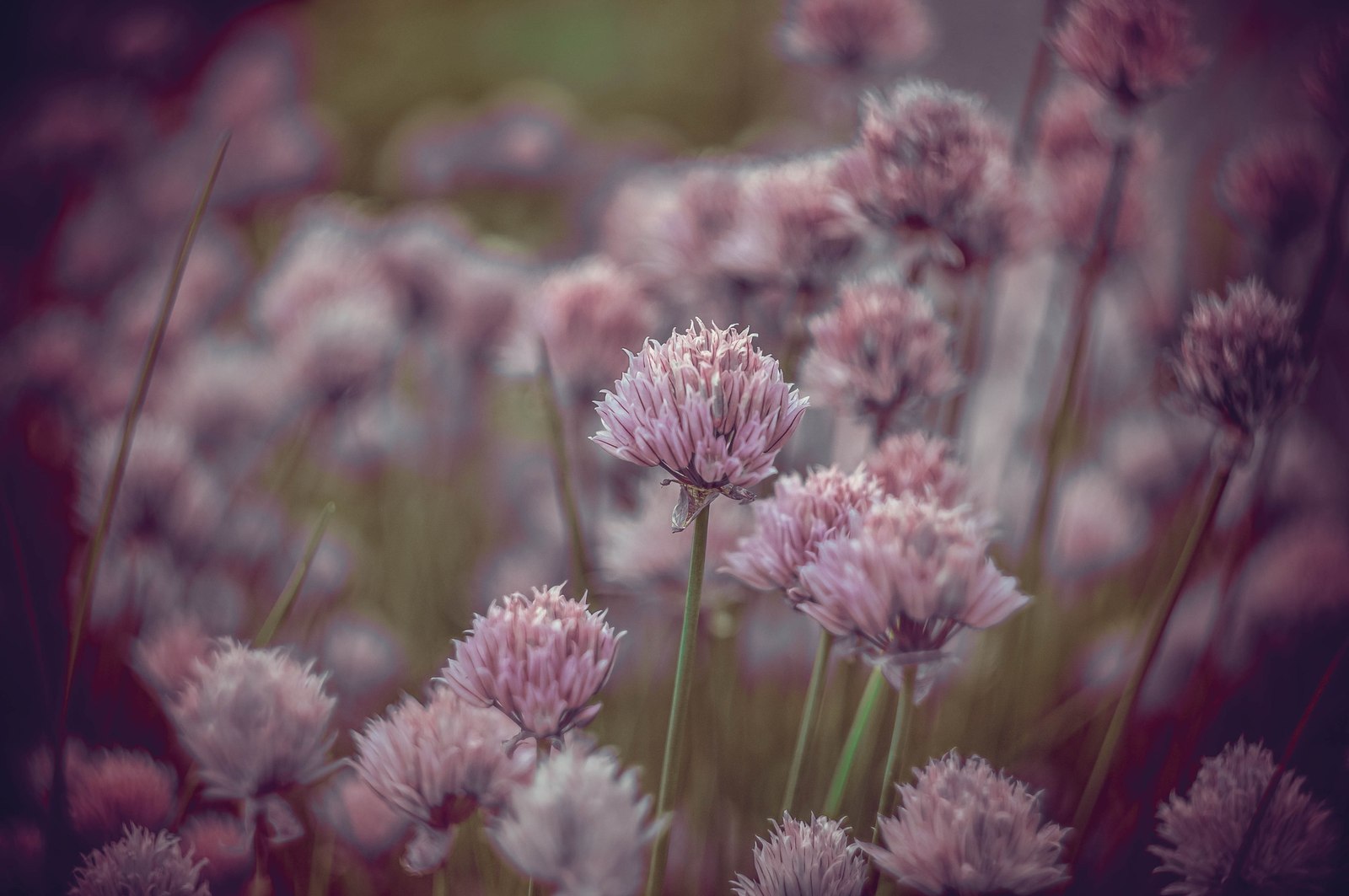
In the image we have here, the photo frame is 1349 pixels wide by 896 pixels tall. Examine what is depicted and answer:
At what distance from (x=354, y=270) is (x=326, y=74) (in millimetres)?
1164

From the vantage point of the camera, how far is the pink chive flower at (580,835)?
232 mm

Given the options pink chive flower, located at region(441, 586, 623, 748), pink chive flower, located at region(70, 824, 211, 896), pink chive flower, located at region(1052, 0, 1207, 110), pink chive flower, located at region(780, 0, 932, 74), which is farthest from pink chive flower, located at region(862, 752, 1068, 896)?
pink chive flower, located at region(780, 0, 932, 74)

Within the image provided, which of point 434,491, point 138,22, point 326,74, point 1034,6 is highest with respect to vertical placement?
point 326,74

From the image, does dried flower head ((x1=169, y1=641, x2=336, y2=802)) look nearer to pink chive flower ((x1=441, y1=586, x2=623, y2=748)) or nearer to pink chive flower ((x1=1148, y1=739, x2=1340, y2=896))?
pink chive flower ((x1=441, y1=586, x2=623, y2=748))

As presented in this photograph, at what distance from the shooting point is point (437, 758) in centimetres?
28

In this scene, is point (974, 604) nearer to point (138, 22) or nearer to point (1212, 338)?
point (1212, 338)

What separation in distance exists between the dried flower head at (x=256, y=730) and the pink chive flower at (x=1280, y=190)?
620mm

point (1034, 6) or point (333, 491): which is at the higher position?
point (1034, 6)

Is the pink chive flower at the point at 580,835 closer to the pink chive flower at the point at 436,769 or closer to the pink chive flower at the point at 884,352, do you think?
the pink chive flower at the point at 436,769

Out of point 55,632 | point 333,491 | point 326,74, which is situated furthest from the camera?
point 326,74

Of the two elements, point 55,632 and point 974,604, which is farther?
point 55,632

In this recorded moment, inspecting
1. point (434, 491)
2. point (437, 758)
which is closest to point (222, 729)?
point (437, 758)

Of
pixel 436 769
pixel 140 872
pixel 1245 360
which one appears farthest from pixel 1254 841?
pixel 140 872

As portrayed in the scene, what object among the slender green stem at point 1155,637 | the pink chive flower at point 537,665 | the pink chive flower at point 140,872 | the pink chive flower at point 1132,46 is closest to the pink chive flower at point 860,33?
the pink chive flower at point 1132,46
